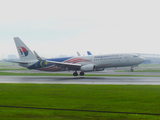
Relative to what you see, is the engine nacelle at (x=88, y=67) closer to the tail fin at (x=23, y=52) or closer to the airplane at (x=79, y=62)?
the airplane at (x=79, y=62)

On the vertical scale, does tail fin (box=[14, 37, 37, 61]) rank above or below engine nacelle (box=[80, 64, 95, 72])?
above

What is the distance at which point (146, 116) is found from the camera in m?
9.99

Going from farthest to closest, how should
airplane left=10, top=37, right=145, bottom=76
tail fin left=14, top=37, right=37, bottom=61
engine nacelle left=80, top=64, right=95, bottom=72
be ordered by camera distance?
tail fin left=14, top=37, right=37, bottom=61 → airplane left=10, top=37, right=145, bottom=76 → engine nacelle left=80, top=64, right=95, bottom=72

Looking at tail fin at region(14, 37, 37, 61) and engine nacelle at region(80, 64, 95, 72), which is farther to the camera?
tail fin at region(14, 37, 37, 61)

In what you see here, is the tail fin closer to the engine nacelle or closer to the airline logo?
the airline logo

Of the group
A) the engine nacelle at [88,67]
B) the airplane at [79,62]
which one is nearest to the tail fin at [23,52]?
the airplane at [79,62]

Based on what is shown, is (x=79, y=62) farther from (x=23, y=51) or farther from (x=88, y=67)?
(x=23, y=51)

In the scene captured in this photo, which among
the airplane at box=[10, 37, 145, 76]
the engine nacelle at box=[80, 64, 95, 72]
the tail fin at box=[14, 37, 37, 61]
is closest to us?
the engine nacelle at box=[80, 64, 95, 72]

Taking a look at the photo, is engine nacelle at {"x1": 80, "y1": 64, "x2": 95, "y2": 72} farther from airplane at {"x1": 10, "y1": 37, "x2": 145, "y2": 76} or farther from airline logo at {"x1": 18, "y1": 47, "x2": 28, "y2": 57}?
airline logo at {"x1": 18, "y1": 47, "x2": 28, "y2": 57}

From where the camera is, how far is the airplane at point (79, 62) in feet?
131

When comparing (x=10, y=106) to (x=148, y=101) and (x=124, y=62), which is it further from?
(x=124, y=62)

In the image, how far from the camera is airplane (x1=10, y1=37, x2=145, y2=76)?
4006 cm

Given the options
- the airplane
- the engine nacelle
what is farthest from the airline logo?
the engine nacelle

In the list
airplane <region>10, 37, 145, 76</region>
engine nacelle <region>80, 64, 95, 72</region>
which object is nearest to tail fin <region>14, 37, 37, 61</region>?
airplane <region>10, 37, 145, 76</region>
